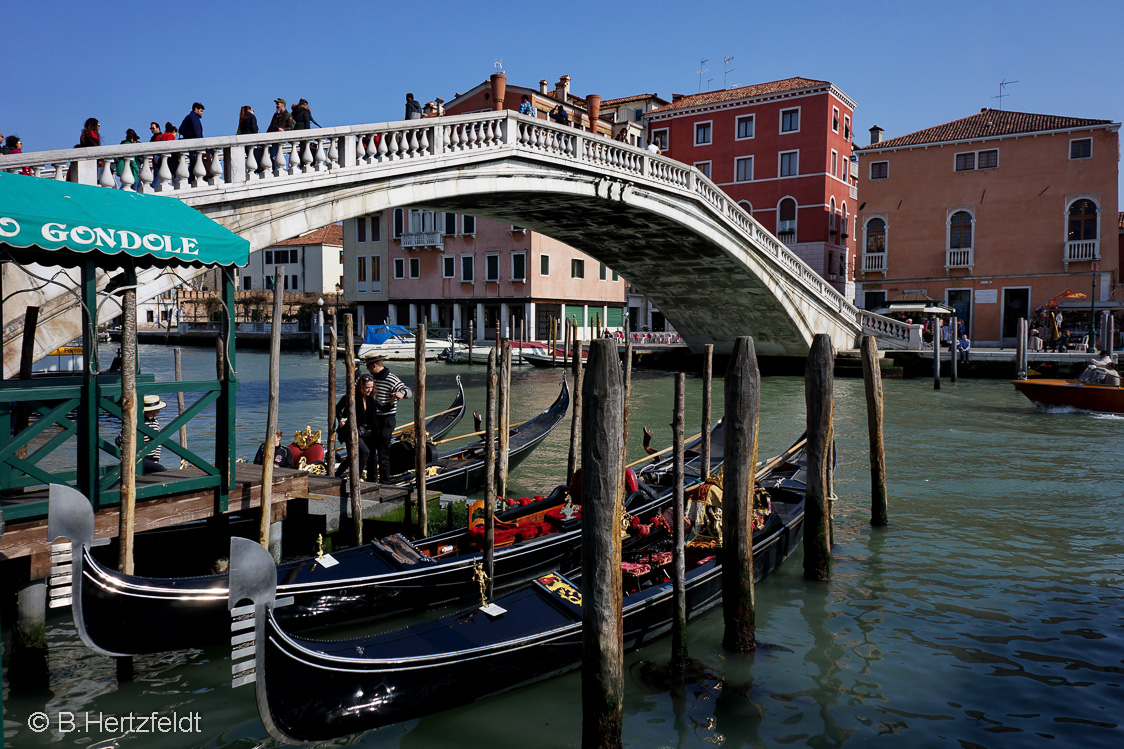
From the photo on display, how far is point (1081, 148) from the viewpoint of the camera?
18.8 metres

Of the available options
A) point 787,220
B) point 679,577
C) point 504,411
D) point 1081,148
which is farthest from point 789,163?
point 679,577

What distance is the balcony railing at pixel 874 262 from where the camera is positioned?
70.2 ft

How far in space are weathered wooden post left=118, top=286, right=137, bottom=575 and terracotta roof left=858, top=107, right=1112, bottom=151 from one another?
2105cm

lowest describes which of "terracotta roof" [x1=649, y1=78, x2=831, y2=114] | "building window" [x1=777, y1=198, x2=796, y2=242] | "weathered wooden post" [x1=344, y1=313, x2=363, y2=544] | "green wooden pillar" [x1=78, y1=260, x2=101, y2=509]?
"weathered wooden post" [x1=344, y1=313, x2=363, y2=544]

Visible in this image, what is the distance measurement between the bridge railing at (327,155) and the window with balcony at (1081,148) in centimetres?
1063

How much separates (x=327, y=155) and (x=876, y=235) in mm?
17175

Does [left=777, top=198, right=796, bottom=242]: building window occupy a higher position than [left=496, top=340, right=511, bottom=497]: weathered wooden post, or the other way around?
[left=777, top=198, right=796, bottom=242]: building window

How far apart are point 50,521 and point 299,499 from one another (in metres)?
1.90

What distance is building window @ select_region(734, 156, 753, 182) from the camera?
77.2ft

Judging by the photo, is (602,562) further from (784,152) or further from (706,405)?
(784,152)

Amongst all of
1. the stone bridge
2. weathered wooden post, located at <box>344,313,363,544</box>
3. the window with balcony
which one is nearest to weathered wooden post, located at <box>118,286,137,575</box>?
weathered wooden post, located at <box>344,313,363,544</box>

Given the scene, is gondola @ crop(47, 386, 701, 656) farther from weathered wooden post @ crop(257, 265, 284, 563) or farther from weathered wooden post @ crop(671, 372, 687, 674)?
weathered wooden post @ crop(671, 372, 687, 674)

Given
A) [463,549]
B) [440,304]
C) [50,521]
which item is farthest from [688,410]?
[440,304]

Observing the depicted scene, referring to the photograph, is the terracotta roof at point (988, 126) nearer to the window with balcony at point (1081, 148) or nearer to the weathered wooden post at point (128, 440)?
the window with balcony at point (1081, 148)
